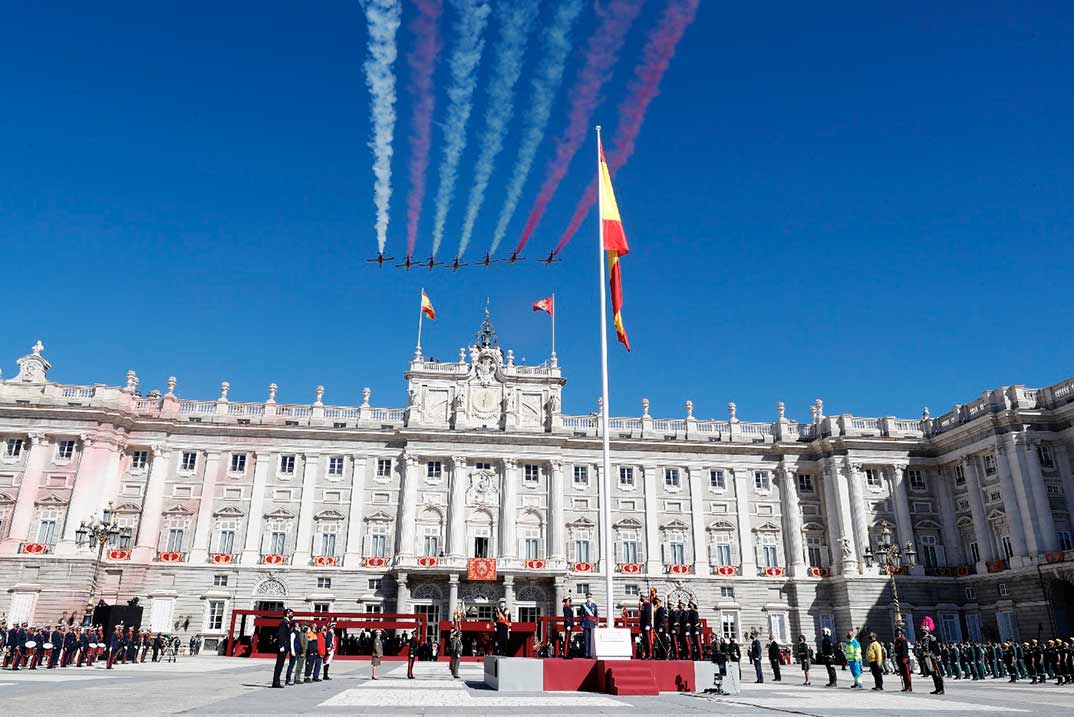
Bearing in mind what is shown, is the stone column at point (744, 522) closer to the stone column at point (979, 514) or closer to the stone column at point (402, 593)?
the stone column at point (979, 514)

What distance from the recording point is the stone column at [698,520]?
5334 centimetres

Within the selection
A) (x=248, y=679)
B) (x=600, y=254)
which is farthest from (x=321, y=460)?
(x=600, y=254)

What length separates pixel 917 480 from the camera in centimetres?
5488

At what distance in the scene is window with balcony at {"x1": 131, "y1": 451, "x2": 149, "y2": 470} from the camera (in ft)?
173

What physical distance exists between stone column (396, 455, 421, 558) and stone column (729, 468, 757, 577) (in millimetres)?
23310

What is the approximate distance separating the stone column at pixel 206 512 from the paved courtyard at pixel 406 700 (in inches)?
1085

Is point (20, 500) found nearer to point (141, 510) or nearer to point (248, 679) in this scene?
point (141, 510)

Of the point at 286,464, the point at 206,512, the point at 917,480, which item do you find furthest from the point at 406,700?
the point at 917,480

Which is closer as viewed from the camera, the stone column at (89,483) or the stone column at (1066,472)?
the stone column at (1066,472)

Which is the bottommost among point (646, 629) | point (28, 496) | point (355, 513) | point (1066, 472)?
point (646, 629)

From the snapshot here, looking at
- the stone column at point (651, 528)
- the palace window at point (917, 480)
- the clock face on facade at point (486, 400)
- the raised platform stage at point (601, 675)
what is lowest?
the raised platform stage at point (601, 675)

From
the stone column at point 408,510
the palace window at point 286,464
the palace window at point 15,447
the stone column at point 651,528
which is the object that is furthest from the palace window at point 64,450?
the stone column at point 651,528

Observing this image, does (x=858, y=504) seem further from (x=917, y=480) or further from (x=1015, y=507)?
(x=1015, y=507)

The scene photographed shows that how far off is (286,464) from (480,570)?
16.2 meters
